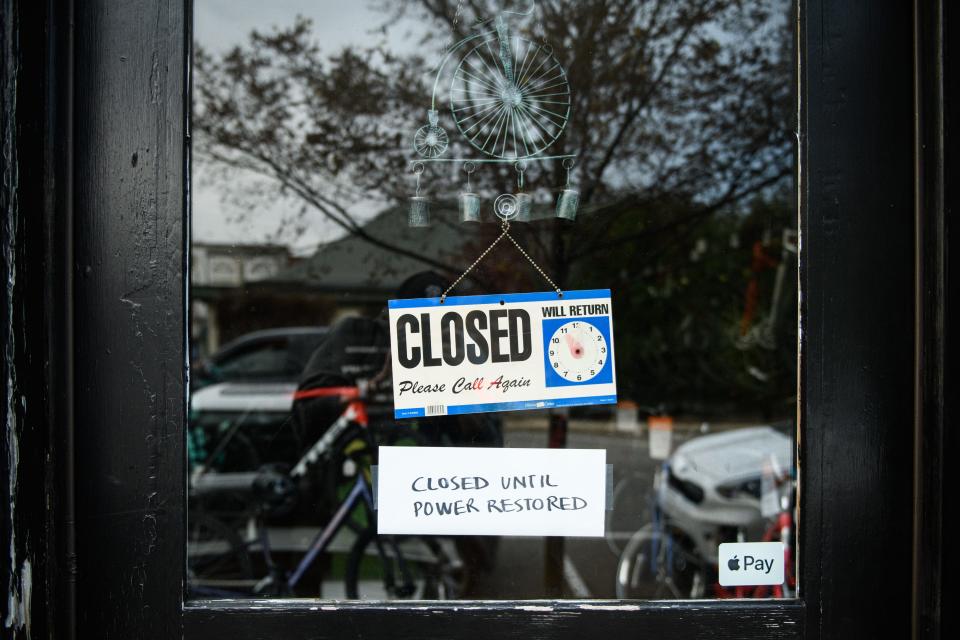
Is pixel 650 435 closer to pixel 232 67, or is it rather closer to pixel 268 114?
pixel 268 114

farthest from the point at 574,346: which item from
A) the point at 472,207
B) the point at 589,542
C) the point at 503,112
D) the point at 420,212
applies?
the point at 589,542

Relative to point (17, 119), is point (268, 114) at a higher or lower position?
higher

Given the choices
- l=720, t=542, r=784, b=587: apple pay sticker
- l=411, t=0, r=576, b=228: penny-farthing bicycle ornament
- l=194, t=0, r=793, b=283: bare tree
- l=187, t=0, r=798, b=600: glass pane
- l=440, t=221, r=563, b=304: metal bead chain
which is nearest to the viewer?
l=720, t=542, r=784, b=587: apple pay sticker

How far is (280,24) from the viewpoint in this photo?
2.66 meters

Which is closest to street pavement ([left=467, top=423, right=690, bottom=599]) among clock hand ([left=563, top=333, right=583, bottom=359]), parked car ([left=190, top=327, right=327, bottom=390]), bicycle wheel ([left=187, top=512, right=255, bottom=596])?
clock hand ([left=563, top=333, right=583, bottom=359])

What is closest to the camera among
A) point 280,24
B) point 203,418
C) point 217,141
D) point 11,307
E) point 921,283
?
point 11,307

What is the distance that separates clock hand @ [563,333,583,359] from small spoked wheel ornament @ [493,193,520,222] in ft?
1.14

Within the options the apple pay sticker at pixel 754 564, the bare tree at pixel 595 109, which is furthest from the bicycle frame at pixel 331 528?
the apple pay sticker at pixel 754 564

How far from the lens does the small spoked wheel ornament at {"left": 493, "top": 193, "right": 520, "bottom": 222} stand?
1.62 meters

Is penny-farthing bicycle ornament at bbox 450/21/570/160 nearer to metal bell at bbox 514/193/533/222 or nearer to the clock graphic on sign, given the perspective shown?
metal bell at bbox 514/193/533/222

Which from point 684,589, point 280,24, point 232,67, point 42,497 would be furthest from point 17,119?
point 684,589

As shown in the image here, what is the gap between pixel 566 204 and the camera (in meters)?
1.86

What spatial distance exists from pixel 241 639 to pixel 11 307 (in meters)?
0.64

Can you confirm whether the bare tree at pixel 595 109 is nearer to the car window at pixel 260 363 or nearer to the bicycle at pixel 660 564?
the car window at pixel 260 363
